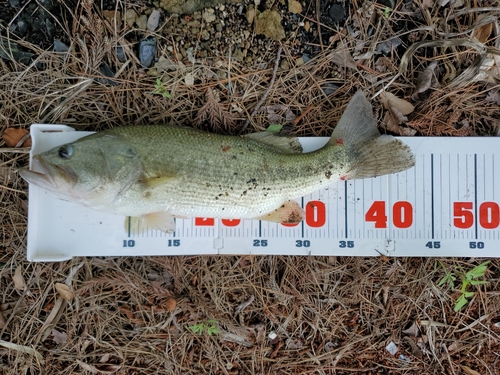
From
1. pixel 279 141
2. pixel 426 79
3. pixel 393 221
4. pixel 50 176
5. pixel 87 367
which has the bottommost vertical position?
pixel 87 367

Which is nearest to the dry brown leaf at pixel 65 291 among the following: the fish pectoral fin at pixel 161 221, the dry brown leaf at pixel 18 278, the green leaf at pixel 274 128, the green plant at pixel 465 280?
the dry brown leaf at pixel 18 278

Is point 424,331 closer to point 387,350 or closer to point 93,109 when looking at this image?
point 387,350

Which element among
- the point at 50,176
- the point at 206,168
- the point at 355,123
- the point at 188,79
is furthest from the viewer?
the point at 188,79

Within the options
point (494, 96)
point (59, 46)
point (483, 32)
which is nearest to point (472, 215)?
point (494, 96)

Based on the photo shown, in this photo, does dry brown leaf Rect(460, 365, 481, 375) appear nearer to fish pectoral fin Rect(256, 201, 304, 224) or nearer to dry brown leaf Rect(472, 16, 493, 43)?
fish pectoral fin Rect(256, 201, 304, 224)

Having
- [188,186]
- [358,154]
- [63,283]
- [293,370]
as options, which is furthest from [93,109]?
[293,370]

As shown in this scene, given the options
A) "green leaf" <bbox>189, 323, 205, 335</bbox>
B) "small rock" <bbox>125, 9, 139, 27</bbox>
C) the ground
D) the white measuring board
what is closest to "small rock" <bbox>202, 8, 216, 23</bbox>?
the ground

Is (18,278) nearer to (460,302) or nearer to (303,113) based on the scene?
(303,113)
